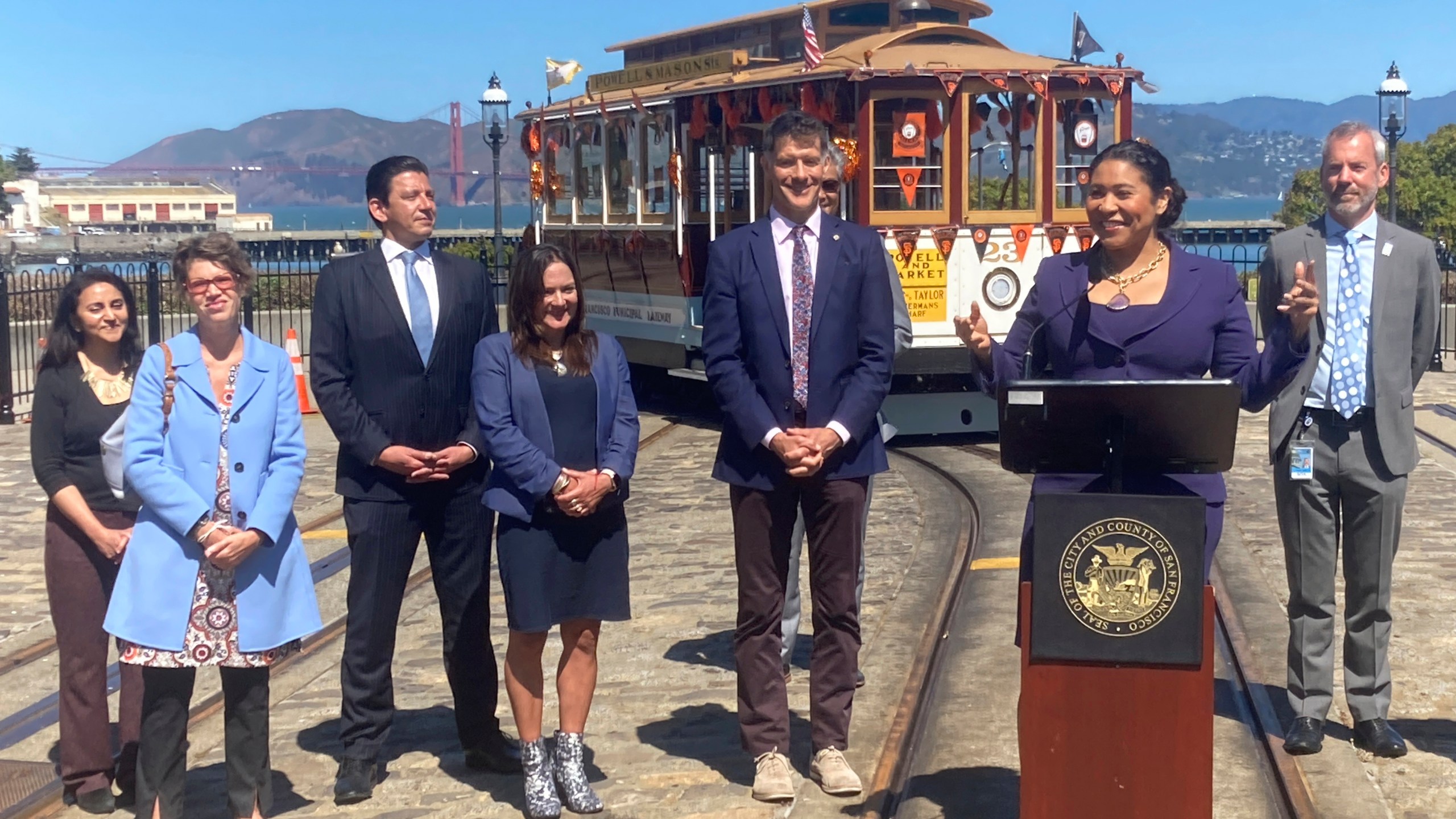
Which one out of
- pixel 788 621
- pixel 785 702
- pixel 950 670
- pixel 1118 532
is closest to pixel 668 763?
pixel 785 702

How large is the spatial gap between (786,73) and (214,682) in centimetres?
844

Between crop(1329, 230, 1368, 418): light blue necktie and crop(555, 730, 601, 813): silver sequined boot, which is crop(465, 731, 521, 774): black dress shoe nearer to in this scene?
crop(555, 730, 601, 813): silver sequined boot

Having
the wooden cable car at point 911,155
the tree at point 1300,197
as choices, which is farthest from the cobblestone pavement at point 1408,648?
the tree at point 1300,197

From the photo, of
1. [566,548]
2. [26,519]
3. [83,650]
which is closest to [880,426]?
[566,548]

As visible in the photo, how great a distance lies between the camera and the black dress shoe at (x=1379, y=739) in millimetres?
5598

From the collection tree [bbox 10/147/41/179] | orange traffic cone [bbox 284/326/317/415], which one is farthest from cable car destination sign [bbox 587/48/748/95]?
tree [bbox 10/147/41/179]

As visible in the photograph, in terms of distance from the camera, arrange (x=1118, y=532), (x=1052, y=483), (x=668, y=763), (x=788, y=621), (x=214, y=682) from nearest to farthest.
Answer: (x=1118, y=532)
(x=1052, y=483)
(x=668, y=763)
(x=788, y=621)
(x=214, y=682)

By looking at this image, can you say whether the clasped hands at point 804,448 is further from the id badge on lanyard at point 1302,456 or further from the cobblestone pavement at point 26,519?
the cobblestone pavement at point 26,519

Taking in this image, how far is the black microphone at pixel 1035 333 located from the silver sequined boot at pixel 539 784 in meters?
1.84

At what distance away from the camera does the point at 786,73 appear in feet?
46.4

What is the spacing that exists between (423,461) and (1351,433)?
9.70ft

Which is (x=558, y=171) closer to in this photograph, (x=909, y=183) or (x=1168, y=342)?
(x=909, y=183)

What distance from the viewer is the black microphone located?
4.54m

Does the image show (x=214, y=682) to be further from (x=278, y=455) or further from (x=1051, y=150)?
(x=1051, y=150)
